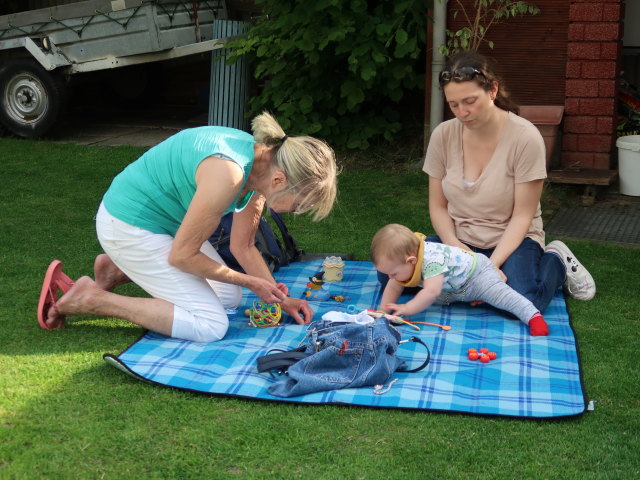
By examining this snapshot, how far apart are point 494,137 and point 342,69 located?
364cm

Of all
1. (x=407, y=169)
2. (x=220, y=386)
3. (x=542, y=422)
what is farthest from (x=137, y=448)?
(x=407, y=169)

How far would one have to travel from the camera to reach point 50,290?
3992 millimetres

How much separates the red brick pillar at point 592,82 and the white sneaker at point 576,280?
237 centimetres

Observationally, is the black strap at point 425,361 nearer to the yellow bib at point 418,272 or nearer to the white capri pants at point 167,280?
the yellow bib at point 418,272

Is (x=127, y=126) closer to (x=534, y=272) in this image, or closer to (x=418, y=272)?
(x=418, y=272)

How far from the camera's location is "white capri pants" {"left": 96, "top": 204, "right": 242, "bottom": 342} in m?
3.86

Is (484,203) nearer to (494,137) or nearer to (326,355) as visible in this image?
(494,137)

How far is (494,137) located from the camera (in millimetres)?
4406

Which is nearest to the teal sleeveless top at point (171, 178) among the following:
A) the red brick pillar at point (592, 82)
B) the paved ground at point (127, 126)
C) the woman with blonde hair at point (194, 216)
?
the woman with blonde hair at point (194, 216)

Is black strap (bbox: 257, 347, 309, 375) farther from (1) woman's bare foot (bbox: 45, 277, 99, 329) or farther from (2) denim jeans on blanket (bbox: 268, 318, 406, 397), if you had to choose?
(1) woman's bare foot (bbox: 45, 277, 99, 329)

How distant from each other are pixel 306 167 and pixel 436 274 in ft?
3.03

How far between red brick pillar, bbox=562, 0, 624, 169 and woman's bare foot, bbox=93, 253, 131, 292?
379 centimetres

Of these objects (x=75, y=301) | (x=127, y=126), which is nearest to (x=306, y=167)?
(x=75, y=301)

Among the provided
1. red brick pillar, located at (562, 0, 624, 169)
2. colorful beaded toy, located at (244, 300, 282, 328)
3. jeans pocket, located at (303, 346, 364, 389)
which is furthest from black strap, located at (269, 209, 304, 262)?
red brick pillar, located at (562, 0, 624, 169)
